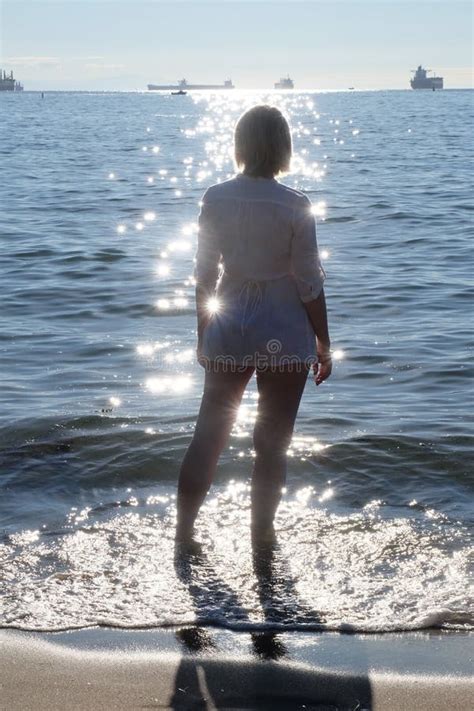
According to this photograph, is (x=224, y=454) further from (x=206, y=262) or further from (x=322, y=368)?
(x=206, y=262)

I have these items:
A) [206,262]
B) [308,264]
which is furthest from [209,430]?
[308,264]

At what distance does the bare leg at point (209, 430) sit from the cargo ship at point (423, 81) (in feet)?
639

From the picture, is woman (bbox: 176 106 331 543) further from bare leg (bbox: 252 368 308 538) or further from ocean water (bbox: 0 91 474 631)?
ocean water (bbox: 0 91 474 631)

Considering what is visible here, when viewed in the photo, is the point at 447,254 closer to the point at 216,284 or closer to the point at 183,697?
the point at 216,284

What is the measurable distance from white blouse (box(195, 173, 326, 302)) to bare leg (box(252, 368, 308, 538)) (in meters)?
0.36

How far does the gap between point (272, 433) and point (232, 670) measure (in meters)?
1.12

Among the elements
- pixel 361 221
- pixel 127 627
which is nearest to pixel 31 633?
pixel 127 627

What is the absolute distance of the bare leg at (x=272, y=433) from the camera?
163 inches

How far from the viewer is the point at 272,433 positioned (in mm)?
4242

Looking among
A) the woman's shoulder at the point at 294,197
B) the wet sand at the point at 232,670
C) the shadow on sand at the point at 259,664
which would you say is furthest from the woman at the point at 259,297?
the wet sand at the point at 232,670

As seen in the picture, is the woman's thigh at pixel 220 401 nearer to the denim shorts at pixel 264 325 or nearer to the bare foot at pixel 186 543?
the denim shorts at pixel 264 325

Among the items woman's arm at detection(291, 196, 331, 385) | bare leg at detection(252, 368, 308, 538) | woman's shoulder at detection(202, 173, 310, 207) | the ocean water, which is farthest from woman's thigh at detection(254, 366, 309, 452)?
woman's shoulder at detection(202, 173, 310, 207)

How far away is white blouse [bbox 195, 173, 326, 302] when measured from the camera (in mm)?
3912

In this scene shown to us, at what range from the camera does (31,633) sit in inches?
145
